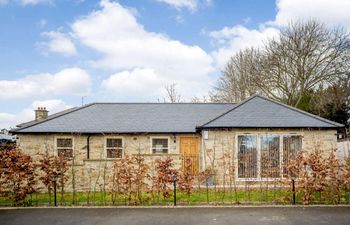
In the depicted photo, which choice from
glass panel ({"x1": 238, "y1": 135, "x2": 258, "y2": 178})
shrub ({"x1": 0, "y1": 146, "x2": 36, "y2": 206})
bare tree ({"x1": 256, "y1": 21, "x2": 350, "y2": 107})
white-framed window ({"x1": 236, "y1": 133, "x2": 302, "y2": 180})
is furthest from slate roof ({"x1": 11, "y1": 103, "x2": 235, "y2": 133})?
bare tree ({"x1": 256, "y1": 21, "x2": 350, "y2": 107})

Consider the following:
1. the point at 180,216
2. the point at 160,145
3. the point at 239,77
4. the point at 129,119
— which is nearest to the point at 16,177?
the point at 180,216

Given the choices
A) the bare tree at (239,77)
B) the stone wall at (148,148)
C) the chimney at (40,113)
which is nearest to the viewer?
the stone wall at (148,148)

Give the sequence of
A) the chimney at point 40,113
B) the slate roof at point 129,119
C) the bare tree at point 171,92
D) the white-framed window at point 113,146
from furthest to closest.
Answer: the bare tree at point 171,92 < the chimney at point 40,113 < the white-framed window at point 113,146 < the slate roof at point 129,119

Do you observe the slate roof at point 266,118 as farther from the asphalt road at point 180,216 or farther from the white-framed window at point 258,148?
the asphalt road at point 180,216

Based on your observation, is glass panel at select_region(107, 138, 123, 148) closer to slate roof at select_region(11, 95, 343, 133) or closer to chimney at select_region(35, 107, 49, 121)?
slate roof at select_region(11, 95, 343, 133)

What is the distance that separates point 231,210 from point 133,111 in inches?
464

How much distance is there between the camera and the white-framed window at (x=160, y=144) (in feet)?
59.6

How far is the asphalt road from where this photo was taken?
8938 millimetres

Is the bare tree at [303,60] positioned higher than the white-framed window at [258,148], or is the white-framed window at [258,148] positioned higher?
the bare tree at [303,60]

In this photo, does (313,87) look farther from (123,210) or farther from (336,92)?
(123,210)

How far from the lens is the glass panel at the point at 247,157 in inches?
599

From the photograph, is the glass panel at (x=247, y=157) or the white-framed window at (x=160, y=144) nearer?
the glass panel at (x=247, y=157)

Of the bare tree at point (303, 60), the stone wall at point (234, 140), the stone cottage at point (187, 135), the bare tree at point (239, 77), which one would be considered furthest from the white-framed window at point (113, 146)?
the bare tree at point (239, 77)

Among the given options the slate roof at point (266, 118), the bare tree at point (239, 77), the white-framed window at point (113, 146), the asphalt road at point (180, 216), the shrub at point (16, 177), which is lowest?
the asphalt road at point (180, 216)
